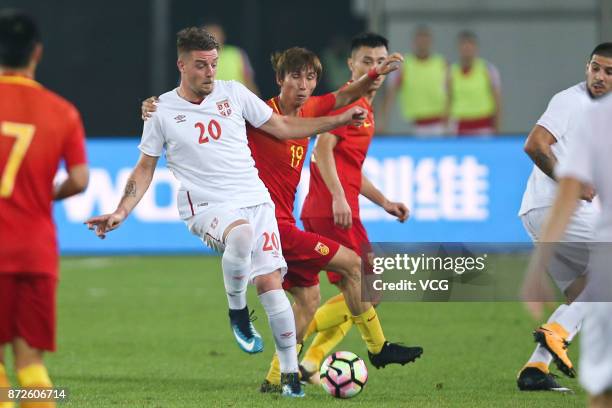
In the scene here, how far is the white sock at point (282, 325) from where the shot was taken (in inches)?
305

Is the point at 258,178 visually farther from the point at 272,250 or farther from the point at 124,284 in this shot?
the point at 124,284

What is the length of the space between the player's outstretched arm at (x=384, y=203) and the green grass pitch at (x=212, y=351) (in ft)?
3.52

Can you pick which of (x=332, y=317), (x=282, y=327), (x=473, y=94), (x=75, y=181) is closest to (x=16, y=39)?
(x=75, y=181)

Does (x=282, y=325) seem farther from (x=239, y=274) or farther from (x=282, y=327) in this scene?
(x=239, y=274)

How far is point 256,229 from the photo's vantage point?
7.74 metres

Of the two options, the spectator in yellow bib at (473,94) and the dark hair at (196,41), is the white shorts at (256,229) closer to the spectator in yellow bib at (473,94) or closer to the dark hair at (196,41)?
the dark hair at (196,41)

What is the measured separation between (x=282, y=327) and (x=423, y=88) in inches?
416

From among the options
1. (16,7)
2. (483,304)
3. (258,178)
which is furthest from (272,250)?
(16,7)

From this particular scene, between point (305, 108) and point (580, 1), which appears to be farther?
point (580, 1)

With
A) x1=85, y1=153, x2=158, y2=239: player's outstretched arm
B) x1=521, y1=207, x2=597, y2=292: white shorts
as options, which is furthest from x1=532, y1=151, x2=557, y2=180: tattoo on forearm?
x1=85, y1=153, x2=158, y2=239: player's outstretched arm

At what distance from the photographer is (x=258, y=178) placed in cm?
796

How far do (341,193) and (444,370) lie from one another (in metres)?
1.53

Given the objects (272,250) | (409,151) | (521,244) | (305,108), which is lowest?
(521,244)

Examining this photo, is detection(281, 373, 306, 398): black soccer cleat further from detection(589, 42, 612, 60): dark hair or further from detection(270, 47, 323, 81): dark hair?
detection(589, 42, 612, 60): dark hair
